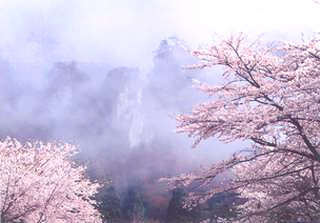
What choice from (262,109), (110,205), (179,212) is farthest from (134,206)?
(262,109)

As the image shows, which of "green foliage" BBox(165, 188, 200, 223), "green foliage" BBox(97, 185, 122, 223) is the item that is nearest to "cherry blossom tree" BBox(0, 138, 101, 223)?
"green foliage" BBox(165, 188, 200, 223)

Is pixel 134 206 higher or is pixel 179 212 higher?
pixel 134 206

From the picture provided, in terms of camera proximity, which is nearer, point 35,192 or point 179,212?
point 35,192

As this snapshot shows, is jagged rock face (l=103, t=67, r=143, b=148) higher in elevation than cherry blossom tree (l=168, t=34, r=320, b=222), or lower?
higher

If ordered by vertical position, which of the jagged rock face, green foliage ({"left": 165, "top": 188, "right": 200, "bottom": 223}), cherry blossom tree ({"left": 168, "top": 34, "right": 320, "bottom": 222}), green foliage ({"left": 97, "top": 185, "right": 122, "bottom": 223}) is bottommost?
cherry blossom tree ({"left": 168, "top": 34, "right": 320, "bottom": 222})

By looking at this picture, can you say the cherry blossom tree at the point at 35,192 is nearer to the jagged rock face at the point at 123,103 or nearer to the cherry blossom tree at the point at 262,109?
the cherry blossom tree at the point at 262,109

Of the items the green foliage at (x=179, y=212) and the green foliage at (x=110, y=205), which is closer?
the green foliage at (x=179, y=212)

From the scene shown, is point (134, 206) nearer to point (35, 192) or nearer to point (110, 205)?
point (110, 205)

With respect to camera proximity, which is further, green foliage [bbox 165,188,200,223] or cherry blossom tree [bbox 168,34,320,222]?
green foliage [bbox 165,188,200,223]

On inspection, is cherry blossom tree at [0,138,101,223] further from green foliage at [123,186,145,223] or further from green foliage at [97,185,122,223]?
green foliage at [123,186,145,223]

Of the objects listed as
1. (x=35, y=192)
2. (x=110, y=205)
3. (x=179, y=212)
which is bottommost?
(x=35, y=192)

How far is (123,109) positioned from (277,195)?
5685cm

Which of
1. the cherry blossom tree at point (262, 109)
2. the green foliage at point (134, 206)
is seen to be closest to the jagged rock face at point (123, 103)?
the green foliage at point (134, 206)

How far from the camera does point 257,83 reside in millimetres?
7543
